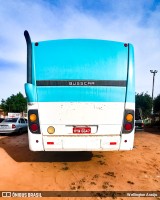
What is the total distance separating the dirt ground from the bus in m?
0.84

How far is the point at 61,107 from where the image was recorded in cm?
606

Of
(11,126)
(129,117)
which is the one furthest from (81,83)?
(11,126)

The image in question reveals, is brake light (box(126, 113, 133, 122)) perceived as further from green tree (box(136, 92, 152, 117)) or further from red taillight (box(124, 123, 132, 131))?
green tree (box(136, 92, 152, 117))

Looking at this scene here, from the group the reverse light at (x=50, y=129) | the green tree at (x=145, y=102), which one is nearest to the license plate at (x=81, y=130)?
the reverse light at (x=50, y=129)

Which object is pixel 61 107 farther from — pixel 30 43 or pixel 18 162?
pixel 18 162

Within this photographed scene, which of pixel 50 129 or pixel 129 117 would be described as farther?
pixel 129 117

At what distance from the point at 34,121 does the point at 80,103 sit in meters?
1.32

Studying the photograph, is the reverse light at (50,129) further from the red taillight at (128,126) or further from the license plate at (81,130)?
the red taillight at (128,126)

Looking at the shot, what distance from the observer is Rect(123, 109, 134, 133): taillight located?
6.15 metres

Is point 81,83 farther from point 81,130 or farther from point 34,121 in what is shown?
point 34,121

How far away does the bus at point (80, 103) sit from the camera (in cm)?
607

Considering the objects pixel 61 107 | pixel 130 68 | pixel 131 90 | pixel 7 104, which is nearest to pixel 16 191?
Answer: pixel 61 107

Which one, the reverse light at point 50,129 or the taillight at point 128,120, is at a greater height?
the taillight at point 128,120

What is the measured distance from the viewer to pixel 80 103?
608 cm
